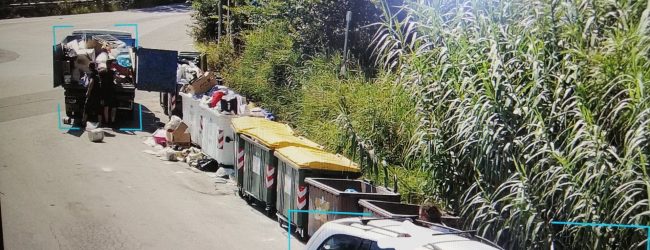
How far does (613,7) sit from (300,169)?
5283mm

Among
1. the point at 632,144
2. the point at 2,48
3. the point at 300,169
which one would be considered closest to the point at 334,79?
the point at 300,169

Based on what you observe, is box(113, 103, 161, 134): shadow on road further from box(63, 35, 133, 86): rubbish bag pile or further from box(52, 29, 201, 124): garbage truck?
box(63, 35, 133, 86): rubbish bag pile

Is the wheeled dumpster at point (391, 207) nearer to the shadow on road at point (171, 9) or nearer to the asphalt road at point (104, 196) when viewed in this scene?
the asphalt road at point (104, 196)

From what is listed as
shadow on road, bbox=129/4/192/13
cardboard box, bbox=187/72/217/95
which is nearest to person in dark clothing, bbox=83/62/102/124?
cardboard box, bbox=187/72/217/95

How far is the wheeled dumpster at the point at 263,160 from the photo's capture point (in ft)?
46.7

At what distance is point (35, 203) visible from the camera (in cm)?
1446

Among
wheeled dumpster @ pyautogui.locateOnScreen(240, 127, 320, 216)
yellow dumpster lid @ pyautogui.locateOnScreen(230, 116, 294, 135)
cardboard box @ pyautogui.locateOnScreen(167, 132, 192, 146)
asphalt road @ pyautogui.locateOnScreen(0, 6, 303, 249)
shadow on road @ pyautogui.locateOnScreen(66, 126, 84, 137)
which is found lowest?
asphalt road @ pyautogui.locateOnScreen(0, 6, 303, 249)

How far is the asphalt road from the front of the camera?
42.5 feet

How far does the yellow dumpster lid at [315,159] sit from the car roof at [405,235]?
15.3 ft

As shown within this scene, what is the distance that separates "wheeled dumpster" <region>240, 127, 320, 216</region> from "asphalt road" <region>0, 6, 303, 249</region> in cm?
39

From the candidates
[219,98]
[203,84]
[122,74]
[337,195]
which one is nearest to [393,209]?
[337,195]

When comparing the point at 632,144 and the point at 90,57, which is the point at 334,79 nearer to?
the point at 90,57

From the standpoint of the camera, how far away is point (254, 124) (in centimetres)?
1566

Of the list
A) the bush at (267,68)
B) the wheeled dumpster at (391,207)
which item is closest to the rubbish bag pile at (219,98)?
the bush at (267,68)
